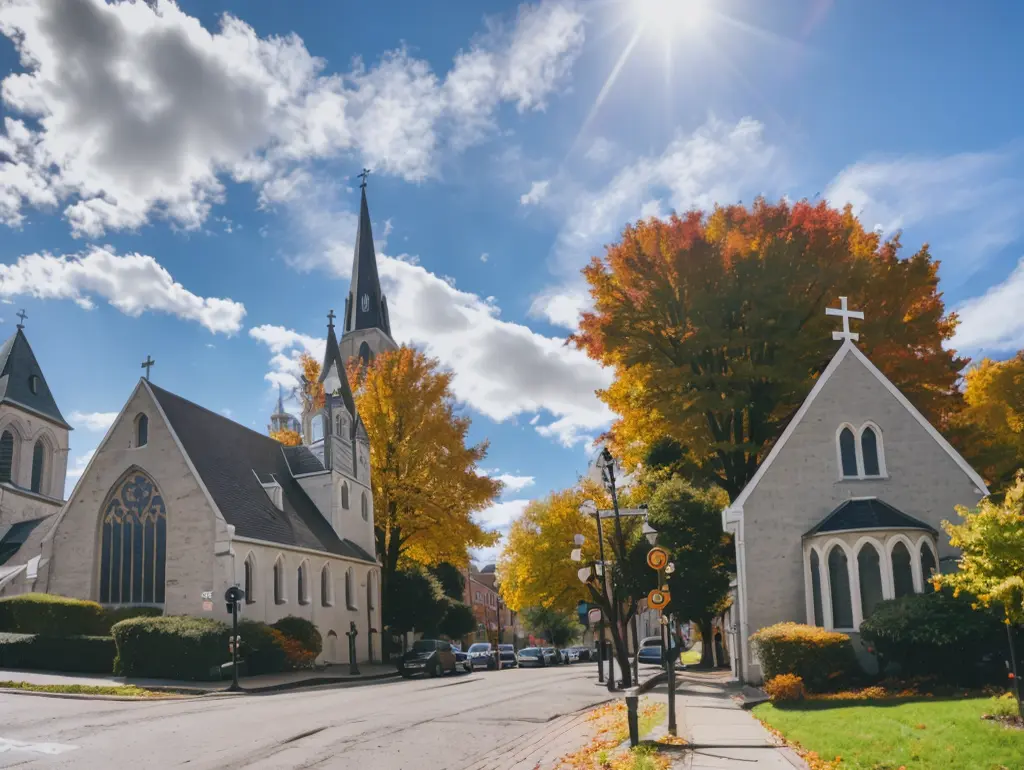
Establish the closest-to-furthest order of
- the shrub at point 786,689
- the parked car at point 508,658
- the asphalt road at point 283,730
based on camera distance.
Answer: the asphalt road at point 283,730
the shrub at point 786,689
the parked car at point 508,658

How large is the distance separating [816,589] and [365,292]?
219 ft

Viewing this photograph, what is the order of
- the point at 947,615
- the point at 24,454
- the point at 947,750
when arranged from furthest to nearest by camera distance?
1. the point at 24,454
2. the point at 947,615
3. the point at 947,750

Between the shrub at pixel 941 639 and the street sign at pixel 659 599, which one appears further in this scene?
the shrub at pixel 941 639

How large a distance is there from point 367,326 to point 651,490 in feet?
161

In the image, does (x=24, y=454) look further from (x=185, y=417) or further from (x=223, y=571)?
(x=223, y=571)

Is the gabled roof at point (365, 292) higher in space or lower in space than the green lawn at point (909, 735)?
higher

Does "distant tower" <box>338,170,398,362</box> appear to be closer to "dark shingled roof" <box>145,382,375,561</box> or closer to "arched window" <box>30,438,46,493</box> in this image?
"arched window" <box>30,438,46,493</box>

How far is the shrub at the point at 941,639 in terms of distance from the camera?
56.5 ft

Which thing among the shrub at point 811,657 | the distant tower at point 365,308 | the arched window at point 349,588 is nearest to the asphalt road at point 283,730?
the shrub at point 811,657

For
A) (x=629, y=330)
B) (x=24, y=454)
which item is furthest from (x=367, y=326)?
(x=629, y=330)

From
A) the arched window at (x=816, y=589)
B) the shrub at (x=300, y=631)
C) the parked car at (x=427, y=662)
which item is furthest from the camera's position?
the parked car at (x=427, y=662)

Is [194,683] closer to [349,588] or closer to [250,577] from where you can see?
[250,577]

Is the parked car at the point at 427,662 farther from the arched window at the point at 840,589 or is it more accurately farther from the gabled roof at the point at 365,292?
the gabled roof at the point at 365,292

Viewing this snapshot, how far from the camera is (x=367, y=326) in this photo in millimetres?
81938
